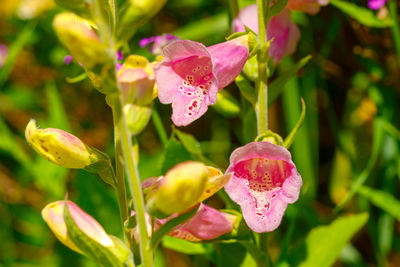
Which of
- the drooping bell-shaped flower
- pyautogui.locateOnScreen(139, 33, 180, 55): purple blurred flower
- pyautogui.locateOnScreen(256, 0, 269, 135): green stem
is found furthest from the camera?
pyautogui.locateOnScreen(139, 33, 180, 55): purple blurred flower

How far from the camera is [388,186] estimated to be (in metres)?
1.23

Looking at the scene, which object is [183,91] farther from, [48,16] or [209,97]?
[48,16]

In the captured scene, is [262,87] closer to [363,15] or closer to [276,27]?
[276,27]

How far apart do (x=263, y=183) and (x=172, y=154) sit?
0.74 ft

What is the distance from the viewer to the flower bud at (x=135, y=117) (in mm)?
626

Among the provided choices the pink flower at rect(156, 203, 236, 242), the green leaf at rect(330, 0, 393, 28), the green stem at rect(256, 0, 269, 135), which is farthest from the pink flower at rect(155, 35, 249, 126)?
the green leaf at rect(330, 0, 393, 28)

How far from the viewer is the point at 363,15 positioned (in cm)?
110

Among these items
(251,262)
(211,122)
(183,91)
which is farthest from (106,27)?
(211,122)

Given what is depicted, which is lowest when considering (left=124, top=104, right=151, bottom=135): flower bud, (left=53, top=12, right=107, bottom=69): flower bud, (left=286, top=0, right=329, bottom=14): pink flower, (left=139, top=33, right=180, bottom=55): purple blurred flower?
(left=139, top=33, right=180, bottom=55): purple blurred flower

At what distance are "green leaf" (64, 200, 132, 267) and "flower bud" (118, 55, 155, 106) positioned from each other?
0.15 meters

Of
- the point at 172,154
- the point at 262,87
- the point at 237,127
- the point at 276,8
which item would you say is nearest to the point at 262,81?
the point at 262,87

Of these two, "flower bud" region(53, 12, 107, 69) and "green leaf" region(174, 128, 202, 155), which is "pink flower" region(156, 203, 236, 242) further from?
"flower bud" region(53, 12, 107, 69)

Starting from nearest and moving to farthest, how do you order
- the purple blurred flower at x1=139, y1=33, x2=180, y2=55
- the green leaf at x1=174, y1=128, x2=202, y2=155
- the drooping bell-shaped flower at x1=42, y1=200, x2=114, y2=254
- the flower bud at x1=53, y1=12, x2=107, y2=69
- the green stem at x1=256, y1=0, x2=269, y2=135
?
the flower bud at x1=53, y1=12, x2=107, y2=69 < the drooping bell-shaped flower at x1=42, y1=200, x2=114, y2=254 < the green stem at x1=256, y1=0, x2=269, y2=135 < the green leaf at x1=174, y1=128, x2=202, y2=155 < the purple blurred flower at x1=139, y1=33, x2=180, y2=55

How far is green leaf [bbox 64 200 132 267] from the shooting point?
62cm
